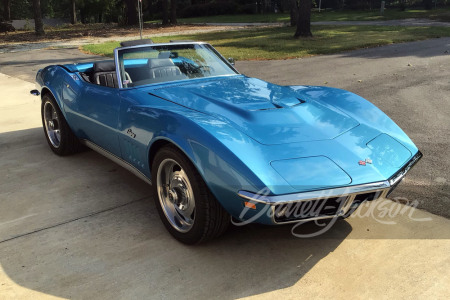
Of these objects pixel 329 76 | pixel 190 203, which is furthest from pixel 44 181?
pixel 329 76

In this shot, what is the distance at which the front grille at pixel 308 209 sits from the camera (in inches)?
96.7

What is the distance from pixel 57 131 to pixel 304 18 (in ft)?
47.7

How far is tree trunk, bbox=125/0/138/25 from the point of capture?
29.5m

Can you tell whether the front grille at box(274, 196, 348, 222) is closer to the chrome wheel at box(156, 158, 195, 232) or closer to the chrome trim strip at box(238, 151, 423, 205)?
the chrome trim strip at box(238, 151, 423, 205)

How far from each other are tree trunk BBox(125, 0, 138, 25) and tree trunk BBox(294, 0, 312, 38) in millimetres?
16003

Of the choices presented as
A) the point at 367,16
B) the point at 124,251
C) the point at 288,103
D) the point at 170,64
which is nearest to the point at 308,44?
the point at 170,64

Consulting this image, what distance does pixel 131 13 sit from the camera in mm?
30016

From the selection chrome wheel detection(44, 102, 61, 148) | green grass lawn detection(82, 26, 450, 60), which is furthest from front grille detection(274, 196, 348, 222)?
green grass lawn detection(82, 26, 450, 60)

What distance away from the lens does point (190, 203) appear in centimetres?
293

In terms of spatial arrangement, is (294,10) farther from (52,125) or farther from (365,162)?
(365,162)

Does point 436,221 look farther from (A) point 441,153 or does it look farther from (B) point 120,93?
(B) point 120,93

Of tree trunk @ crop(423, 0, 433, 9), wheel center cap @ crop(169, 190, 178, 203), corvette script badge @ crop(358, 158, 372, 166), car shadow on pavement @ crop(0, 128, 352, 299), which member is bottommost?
car shadow on pavement @ crop(0, 128, 352, 299)

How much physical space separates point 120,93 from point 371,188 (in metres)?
2.20

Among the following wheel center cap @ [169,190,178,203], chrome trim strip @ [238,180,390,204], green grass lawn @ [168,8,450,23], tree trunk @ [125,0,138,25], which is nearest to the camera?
chrome trim strip @ [238,180,390,204]
